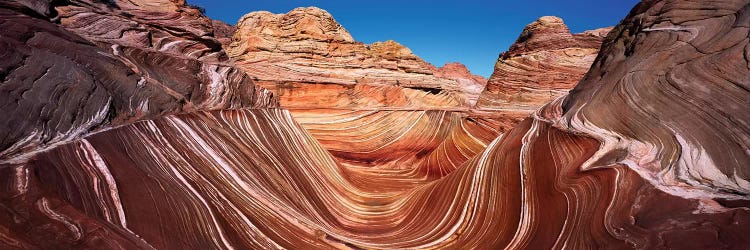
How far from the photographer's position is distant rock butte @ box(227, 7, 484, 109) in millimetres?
15320

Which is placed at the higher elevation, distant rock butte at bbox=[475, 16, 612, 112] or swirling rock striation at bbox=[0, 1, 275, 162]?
distant rock butte at bbox=[475, 16, 612, 112]

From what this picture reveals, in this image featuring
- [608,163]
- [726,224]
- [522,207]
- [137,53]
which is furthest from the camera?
[137,53]

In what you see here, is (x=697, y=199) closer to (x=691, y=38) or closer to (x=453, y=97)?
(x=691, y=38)

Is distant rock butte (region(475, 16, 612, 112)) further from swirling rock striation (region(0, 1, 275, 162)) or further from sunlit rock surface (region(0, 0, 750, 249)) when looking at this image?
swirling rock striation (region(0, 1, 275, 162))

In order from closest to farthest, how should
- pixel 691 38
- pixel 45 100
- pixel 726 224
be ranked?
pixel 726 224 < pixel 45 100 < pixel 691 38

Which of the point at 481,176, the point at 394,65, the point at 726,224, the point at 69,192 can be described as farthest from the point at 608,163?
the point at 394,65

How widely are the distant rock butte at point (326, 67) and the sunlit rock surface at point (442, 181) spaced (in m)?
8.34

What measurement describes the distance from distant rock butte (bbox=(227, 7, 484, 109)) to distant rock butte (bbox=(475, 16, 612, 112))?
219 centimetres

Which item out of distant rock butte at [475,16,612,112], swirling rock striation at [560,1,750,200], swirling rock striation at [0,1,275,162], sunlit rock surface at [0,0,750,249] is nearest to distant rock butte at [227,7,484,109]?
distant rock butte at [475,16,612,112]

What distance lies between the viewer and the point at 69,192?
2609 millimetres

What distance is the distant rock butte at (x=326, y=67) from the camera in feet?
50.3

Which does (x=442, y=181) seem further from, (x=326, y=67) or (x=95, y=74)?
(x=326, y=67)

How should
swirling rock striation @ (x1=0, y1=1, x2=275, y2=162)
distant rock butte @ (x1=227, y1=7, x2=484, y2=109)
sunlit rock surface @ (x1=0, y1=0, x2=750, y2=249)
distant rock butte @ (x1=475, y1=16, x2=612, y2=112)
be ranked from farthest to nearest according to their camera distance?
distant rock butte @ (x1=227, y1=7, x2=484, y2=109), distant rock butte @ (x1=475, y1=16, x2=612, y2=112), swirling rock striation @ (x1=0, y1=1, x2=275, y2=162), sunlit rock surface @ (x1=0, y1=0, x2=750, y2=249)

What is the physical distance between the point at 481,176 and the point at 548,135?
0.93 metres
